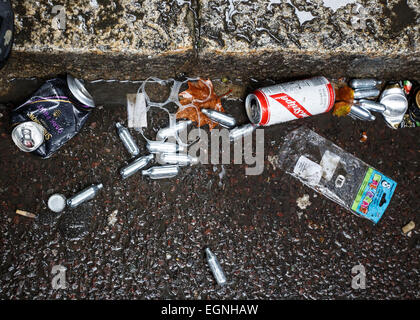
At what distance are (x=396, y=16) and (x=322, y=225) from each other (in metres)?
1.30

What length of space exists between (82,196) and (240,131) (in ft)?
3.38

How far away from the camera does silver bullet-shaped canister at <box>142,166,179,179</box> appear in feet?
7.13

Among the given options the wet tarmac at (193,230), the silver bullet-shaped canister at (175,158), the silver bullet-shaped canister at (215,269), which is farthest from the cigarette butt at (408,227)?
the silver bullet-shaped canister at (175,158)

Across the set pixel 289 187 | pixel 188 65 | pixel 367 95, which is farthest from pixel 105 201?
pixel 367 95

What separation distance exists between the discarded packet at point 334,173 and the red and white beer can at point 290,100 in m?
0.24

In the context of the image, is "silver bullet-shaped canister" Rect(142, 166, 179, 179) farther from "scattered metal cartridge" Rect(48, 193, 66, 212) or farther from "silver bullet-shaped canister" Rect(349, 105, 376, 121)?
"silver bullet-shaped canister" Rect(349, 105, 376, 121)

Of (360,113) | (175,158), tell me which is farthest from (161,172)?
(360,113)

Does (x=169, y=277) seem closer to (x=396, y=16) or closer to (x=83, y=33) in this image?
(x=83, y=33)

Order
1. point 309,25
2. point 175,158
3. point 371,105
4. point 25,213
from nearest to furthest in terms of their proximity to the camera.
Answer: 1. point 309,25
2. point 25,213
3. point 175,158
4. point 371,105

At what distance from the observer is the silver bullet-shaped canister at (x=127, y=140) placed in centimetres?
217

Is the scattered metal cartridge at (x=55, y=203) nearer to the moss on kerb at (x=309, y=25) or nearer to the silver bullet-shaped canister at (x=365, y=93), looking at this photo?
the moss on kerb at (x=309, y=25)

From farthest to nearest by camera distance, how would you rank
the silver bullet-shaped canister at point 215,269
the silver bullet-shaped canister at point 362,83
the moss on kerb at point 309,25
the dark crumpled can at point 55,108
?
the silver bullet-shaped canister at point 362,83 < the silver bullet-shaped canister at point 215,269 < the dark crumpled can at point 55,108 < the moss on kerb at point 309,25

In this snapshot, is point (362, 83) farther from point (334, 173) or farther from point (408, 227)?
point (408, 227)

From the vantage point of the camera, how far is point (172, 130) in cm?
223
